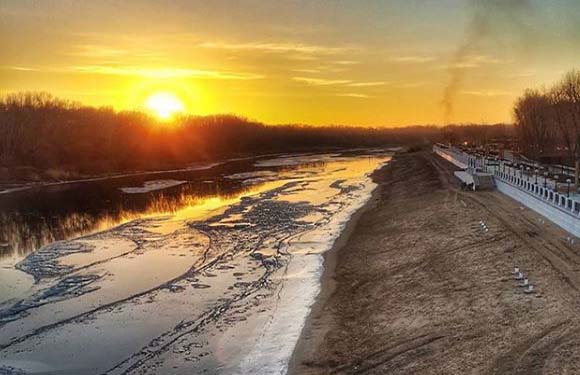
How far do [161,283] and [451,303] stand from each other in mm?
11998

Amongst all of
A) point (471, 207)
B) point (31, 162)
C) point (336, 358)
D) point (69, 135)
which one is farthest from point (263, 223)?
point (69, 135)

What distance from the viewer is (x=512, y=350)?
1281 cm

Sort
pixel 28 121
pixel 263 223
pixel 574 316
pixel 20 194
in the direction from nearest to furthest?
pixel 574 316, pixel 263 223, pixel 20 194, pixel 28 121

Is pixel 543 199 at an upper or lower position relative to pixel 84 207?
upper

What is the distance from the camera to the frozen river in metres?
15.6

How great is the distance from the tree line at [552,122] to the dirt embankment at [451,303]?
3542cm

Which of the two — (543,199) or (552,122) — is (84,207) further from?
(552,122)

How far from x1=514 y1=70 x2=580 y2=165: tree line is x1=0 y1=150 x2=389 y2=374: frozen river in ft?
89.7

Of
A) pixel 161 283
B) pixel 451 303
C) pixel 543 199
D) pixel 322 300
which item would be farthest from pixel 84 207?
pixel 451 303

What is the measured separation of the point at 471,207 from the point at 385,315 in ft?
58.6

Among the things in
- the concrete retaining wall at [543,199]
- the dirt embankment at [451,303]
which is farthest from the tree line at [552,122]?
the dirt embankment at [451,303]

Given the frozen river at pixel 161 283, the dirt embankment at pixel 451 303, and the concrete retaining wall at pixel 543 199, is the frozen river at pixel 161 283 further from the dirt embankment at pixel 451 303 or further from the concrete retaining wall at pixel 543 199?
the concrete retaining wall at pixel 543 199

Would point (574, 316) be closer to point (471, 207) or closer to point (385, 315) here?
point (385, 315)

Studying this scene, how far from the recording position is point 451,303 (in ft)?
55.9
